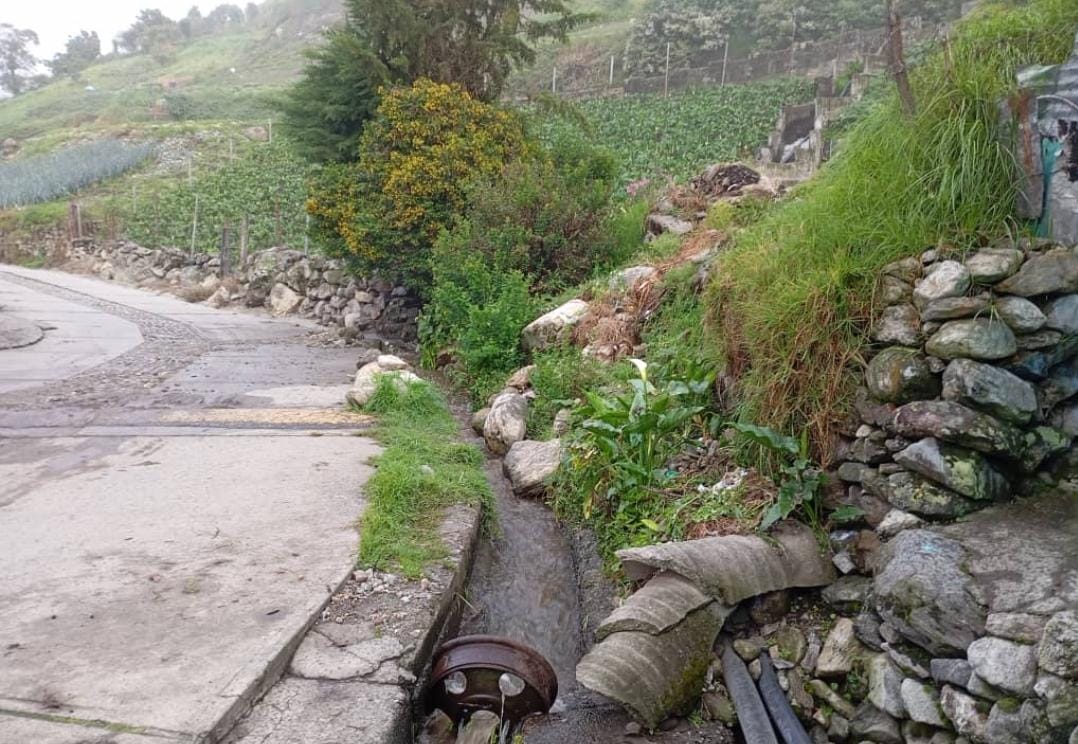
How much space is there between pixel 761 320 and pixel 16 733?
347 cm

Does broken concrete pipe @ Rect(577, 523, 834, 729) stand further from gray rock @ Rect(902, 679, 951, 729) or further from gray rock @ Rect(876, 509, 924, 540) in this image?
gray rock @ Rect(902, 679, 951, 729)

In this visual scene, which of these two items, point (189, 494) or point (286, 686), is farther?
point (189, 494)

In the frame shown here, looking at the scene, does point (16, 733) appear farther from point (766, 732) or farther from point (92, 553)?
point (766, 732)

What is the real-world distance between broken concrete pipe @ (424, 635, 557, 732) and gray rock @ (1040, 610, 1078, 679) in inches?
67.9

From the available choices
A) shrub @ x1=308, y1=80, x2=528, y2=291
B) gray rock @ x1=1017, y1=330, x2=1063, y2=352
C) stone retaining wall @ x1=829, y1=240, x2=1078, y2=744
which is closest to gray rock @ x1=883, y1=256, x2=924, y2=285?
A: stone retaining wall @ x1=829, y1=240, x2=1078, y2=744

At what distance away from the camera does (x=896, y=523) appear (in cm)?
311

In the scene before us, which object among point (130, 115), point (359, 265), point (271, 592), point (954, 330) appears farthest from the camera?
point (130, 115)


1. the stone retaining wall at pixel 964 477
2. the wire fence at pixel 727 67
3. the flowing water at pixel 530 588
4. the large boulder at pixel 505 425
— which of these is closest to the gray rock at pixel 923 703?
the stone retaining wall at pixel 964 477

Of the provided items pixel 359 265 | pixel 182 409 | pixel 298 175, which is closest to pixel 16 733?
pixel 182 409

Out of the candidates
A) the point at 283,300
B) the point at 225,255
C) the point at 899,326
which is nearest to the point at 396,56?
the point at 283,300

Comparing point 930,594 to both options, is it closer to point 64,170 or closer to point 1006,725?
point 1006,725

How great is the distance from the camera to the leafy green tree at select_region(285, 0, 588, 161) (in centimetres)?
1137

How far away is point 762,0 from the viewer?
1144 inches

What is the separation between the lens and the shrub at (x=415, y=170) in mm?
10664
